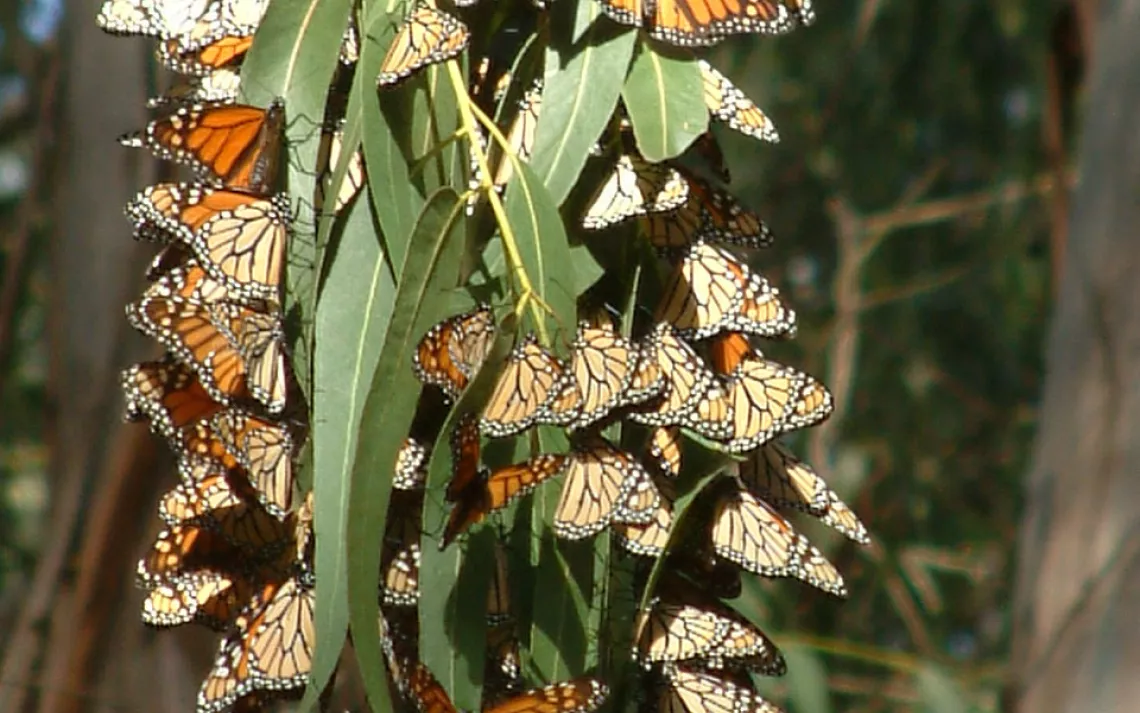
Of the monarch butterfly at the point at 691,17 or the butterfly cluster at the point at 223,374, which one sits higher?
the monarch butterfly at the point at 691,17

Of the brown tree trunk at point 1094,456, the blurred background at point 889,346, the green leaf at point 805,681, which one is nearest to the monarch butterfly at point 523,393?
the blurred background at point 889,346

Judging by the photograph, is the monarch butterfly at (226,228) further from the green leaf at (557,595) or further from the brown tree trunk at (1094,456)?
the brown tree trunk at (1094,456)

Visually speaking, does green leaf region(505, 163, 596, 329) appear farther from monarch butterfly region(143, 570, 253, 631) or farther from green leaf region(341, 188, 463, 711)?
monarch butterfly region(143, 570, 253, 631)

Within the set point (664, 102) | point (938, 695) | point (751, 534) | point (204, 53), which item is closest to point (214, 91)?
point (204, 53)

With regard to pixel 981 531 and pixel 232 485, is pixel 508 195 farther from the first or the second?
pixel 981 531

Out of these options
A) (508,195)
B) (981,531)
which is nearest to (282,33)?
(508,195)

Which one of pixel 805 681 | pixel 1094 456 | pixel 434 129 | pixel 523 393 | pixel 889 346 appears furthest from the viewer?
pixel 889 346

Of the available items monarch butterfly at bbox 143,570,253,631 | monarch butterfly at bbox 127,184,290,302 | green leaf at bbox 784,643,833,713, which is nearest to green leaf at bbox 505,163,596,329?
monarch butterfly at bbox 127,184,290,302

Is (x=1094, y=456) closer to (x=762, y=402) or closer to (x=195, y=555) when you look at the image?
(x=762, y=402)
